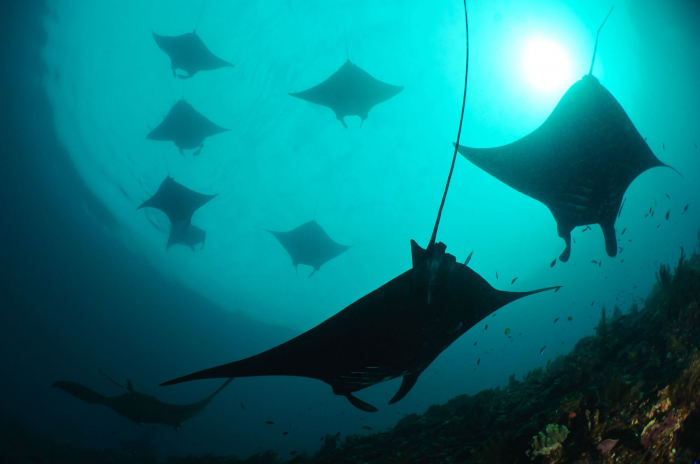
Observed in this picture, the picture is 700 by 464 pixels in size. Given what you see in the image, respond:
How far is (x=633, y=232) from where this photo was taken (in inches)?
1064

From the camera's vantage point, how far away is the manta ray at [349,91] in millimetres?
8625

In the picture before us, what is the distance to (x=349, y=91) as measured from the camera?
9.16m

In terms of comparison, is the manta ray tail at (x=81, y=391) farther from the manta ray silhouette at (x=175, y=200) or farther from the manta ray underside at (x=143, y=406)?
the manta ray silhouette at (x=175, y=200)

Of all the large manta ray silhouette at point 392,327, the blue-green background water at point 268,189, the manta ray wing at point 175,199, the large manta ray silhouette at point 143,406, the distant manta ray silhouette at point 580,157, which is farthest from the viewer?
the blue-green background water at point 268,189

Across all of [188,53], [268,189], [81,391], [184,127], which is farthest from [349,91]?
[268,189]

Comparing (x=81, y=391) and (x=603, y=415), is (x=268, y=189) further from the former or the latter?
(x=603, y=415)

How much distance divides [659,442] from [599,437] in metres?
0.48

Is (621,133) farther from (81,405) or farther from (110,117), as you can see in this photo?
(81,405)

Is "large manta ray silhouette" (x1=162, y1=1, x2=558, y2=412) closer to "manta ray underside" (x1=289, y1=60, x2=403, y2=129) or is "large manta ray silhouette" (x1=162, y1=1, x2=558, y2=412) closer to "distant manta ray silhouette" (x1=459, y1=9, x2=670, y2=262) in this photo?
"distant manta ray silhouette" (x1=459, y1=9, x2=670, y2=262)

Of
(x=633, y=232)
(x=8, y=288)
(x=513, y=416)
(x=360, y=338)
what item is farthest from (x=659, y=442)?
(x=8, y=288)

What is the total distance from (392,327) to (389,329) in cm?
3

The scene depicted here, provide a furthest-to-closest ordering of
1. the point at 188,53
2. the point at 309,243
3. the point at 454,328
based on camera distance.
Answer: the point at 309,243 < the point at 188,53 < the point at 454,328

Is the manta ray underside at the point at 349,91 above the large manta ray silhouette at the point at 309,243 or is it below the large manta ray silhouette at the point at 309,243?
above

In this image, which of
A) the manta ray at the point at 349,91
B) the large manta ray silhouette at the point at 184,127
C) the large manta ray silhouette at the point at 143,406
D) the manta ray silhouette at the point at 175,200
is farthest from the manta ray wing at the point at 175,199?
the large manta ray silhouette at the point at 143,406
